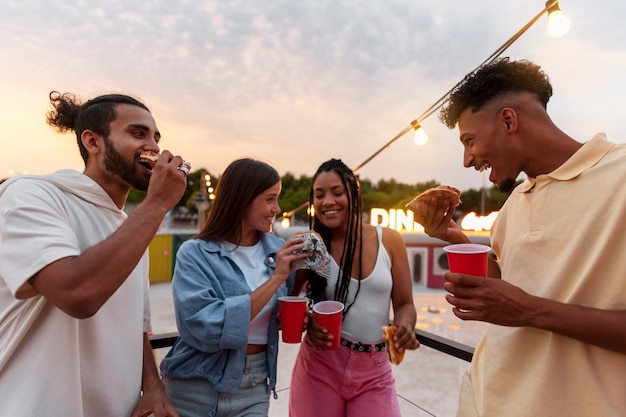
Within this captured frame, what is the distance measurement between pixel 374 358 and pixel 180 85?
1434 cm

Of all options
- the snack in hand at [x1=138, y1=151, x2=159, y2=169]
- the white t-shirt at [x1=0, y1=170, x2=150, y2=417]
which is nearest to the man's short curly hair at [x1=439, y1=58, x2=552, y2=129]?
the snack in hand at [x1=138, y1=151, x2=159, y2=169]

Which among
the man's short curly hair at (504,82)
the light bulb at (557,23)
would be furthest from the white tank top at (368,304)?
the light bulb at (557,23)

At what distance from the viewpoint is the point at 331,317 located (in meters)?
1.75

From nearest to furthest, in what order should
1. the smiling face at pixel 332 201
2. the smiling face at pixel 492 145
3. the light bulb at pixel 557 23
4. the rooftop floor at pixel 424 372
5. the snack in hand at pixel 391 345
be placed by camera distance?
the smiling face at pixel 492 145 → the snack in hand at pixel 391 345 → the smiling face at pixel 332 201 → the light bulb at pixel 557 23 → the rooftop floor at pixel 424 372

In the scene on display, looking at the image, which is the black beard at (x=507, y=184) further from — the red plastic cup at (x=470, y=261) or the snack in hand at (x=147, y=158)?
the snack in hand at (x=147, y=158)

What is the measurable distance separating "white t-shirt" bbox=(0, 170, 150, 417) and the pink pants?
0.96 m

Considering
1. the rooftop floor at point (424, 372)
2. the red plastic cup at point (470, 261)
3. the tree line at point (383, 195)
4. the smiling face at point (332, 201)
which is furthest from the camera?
the tree line at point (383, 195)

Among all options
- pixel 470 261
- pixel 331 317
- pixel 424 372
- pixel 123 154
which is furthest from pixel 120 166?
pixel 424 372

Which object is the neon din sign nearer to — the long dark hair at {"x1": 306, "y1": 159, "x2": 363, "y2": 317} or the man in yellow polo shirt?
the long dark hair at {"x1": 306, "y1": 159, "x2": 363, "y2": 317}

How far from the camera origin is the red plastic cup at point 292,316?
175cm

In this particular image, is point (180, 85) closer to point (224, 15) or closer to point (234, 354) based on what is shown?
point (224, 15)

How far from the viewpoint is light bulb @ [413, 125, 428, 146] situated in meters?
5.62

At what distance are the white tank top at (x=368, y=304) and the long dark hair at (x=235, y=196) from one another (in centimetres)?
65

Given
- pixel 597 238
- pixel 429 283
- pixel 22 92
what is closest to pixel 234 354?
pixel 597 238
